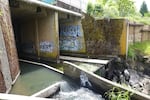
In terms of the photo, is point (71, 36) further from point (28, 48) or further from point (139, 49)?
point (139, 49)

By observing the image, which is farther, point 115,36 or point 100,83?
point 115,36

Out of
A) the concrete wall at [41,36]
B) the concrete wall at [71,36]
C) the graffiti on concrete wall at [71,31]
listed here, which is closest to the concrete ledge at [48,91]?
the concrete wall at [41,36]

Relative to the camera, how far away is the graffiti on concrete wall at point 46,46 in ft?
51.5

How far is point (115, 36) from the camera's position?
588 inches

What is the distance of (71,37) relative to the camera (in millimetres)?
17938

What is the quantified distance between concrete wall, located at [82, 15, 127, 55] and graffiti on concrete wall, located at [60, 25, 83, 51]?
3.00 feet

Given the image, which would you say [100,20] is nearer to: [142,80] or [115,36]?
[115,36]

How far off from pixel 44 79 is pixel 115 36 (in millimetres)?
6709

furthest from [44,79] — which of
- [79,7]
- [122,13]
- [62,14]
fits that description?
[122,13]

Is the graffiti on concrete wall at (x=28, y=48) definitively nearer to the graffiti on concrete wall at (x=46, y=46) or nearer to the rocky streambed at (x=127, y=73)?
the graffiti on concrete wall at (x=46, y=46)

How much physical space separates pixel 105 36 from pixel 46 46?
438 cm

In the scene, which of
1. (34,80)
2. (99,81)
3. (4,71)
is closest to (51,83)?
(34,80)

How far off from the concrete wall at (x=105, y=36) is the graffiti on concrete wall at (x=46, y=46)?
8.97 feet

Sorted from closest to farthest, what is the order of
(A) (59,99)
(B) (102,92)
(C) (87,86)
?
(A) (59,99) < (B) (102,92) < (C) (87,86)
